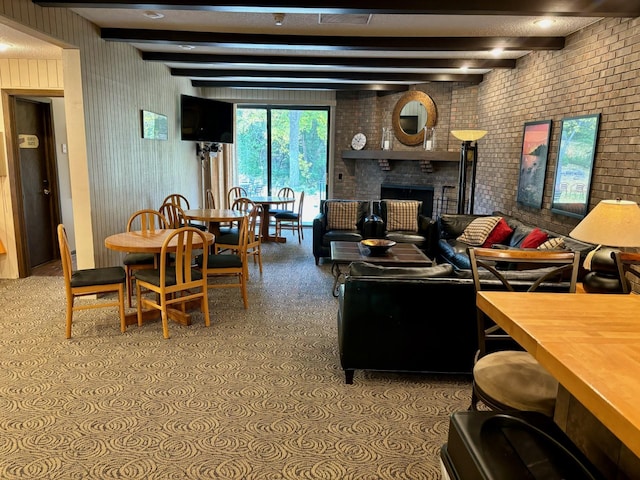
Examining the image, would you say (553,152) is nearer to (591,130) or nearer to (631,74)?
(591,130)

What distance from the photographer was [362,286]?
2781 mm

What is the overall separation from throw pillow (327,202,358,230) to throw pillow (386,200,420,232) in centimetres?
51

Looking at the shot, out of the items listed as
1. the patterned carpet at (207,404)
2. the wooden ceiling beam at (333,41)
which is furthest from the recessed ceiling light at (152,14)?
the patterned carpet at (207,404)

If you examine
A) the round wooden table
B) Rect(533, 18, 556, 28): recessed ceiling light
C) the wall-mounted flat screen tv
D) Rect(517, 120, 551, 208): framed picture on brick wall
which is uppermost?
Rect(533, 18, 556, 28): recessed ceiling light

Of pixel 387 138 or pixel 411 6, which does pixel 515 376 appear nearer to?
pixel 411 6

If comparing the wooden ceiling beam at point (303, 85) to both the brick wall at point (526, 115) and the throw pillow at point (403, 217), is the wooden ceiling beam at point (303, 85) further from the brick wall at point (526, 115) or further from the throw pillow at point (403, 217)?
the throw pillow at point (403, 217)

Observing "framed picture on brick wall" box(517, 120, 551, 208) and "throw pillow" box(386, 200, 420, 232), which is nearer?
"framed picture on brick wall" box(517, 120, 551, 208)

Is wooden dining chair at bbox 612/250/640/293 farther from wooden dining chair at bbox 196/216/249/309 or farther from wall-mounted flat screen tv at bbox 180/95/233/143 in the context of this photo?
wall-mounted flat screen tv at bbox 180/95/233/143

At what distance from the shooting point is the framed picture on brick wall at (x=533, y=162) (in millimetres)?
5000

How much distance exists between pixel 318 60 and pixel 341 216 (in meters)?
2.11

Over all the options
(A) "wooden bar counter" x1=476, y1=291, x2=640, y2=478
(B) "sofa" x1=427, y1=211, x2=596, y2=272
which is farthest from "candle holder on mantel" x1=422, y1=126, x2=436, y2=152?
(A) "wooden bar counter" x1=476, y1=291, x2=640, y2=478

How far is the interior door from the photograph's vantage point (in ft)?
18.0

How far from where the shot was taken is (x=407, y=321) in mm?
2814

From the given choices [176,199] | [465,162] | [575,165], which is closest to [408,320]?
[575,165]
